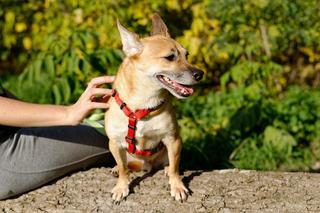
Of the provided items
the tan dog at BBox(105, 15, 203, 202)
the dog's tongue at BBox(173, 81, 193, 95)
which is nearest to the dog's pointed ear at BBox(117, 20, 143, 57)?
the tan dog at BBox(105, 15, 203, 202)

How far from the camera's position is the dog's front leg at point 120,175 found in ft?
8.75

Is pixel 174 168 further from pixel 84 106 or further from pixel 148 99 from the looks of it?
pixel 84 106

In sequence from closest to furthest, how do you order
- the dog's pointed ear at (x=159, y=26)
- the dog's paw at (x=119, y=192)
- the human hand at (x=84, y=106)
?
the human hand at (x=84, y=106) < the dog's paw at (x=119, y=192) < the dog's pointed ear at (x=159, y=26)

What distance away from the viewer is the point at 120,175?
2.74 metres

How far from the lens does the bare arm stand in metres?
2.43

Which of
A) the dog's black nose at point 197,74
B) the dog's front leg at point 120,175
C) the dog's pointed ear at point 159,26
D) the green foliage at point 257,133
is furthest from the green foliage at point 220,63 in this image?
the dog's black nose at point 197,74

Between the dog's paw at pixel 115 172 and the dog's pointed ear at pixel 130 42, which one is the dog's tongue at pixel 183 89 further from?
the dog's paw at pixel 115 172

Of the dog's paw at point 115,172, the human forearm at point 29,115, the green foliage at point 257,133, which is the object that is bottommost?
the green foliage at point 257,133

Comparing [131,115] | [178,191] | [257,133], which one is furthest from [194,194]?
[257,133]

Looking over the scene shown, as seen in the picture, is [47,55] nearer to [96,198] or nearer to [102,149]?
[102,149]

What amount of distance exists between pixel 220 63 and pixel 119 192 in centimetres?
286

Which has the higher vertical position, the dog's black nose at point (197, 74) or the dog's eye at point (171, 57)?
the dog's eye at point (171, 57)

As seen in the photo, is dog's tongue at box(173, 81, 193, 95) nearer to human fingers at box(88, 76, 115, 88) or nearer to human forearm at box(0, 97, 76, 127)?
human fingers at box(88, 76, 115, 88)

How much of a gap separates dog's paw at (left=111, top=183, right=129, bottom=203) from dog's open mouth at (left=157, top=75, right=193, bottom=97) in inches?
24.3
